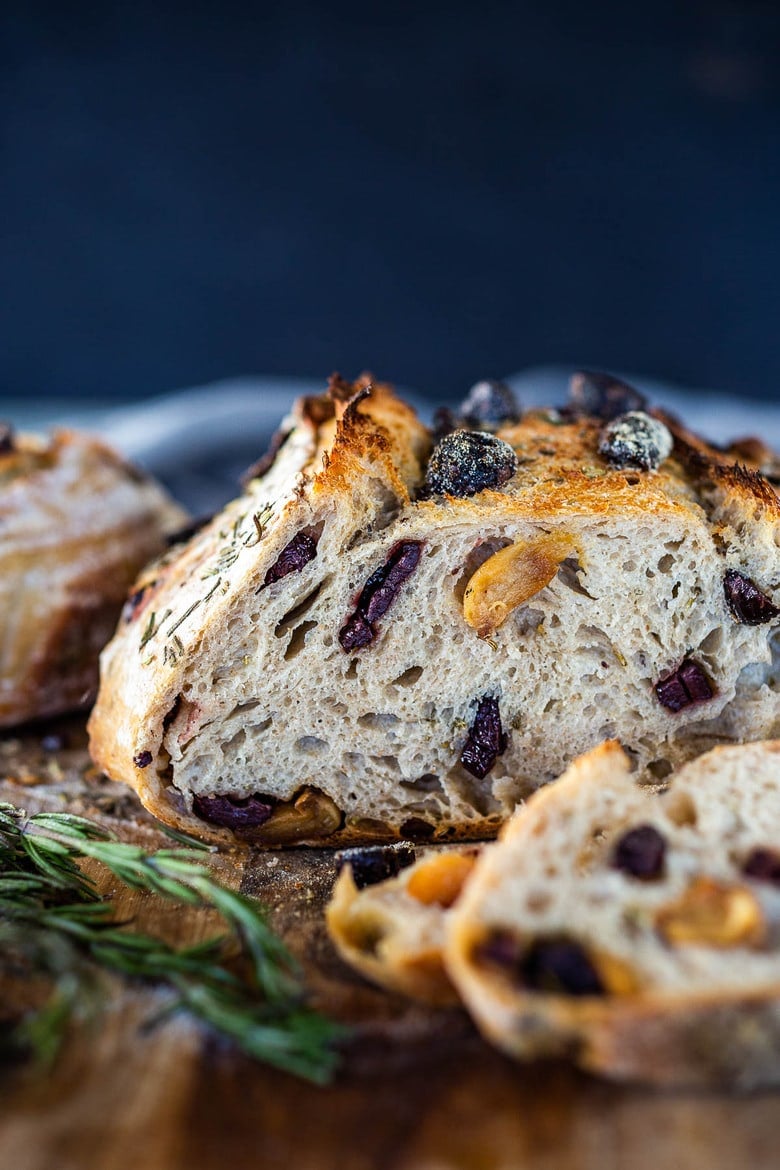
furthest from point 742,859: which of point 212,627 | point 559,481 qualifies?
point 212,627

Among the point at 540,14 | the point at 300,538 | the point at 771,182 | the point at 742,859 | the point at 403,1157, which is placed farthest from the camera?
the point at 771,182

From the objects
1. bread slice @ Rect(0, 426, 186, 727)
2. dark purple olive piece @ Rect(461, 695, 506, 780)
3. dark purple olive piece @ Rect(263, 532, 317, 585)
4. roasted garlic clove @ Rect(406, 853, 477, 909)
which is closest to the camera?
roasted garlic clove @ Rect(406, 853, 477, 909)

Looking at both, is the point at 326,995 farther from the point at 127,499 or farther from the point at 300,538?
the point at 127,499

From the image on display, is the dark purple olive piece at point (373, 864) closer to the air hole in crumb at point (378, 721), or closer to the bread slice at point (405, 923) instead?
the bread slice at point (405, 923)

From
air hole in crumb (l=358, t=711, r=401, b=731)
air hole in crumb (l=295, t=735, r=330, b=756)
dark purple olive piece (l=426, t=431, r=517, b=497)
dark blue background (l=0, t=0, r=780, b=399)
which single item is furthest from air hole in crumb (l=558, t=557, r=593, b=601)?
dark blue background (l=0, t=0, r=780, b=399)

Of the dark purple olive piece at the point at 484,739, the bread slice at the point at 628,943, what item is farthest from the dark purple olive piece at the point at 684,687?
the bread slice at the point at 628,943

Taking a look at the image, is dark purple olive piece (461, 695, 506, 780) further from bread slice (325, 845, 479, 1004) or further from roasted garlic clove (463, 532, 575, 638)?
bread slice (325, 845, 479, 1004)

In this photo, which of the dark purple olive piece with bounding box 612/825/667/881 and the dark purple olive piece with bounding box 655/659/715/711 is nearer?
the dark purple olive piece with bounding box 612/825/667/881

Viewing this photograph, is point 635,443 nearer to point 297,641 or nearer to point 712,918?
point 297,641
